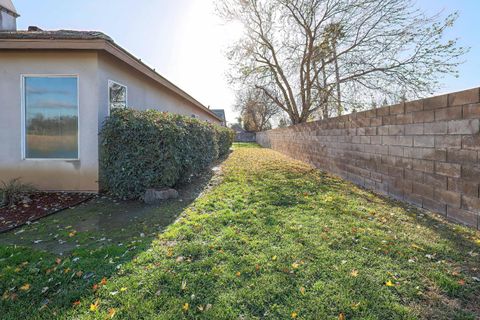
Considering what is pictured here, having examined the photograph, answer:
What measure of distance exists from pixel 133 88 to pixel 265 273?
22.9 feet

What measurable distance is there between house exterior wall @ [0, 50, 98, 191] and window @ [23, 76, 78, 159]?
14 cm

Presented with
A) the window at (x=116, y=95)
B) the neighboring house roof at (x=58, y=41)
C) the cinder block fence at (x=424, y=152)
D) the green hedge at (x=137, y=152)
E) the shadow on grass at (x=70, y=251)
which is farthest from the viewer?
the window at (x=116, y=95)

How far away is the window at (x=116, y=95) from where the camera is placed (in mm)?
6488

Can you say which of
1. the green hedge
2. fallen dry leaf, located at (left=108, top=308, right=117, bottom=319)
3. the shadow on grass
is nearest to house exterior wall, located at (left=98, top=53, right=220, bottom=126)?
the green hedge

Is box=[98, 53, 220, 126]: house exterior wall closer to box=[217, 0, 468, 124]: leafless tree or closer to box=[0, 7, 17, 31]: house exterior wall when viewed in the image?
box=[0, 7, 17, 31]: house exterior wall

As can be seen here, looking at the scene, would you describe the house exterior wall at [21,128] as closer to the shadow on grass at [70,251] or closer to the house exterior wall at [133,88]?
the house exterior wall at [133,88]

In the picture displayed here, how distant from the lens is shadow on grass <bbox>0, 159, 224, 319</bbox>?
234cm

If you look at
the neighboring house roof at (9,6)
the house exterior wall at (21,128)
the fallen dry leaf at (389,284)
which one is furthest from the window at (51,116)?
the fallen dry leaf at (389,284)

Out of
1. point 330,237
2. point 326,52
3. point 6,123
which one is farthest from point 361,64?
point 6,123

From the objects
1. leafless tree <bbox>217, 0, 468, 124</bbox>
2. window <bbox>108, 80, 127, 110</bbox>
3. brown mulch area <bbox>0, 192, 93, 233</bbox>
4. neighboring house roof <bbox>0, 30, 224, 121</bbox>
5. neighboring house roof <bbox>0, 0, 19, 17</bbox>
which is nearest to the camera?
brown mulch area <bbox>0, 192, 93, 233</bbox>

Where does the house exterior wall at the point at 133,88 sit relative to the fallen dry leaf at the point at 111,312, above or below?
above

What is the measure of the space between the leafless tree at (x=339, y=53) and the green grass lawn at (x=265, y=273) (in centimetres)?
969

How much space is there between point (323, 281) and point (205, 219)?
221 centimetres

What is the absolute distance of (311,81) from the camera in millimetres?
14750
